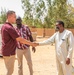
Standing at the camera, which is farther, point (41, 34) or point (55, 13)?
point (41, 34)

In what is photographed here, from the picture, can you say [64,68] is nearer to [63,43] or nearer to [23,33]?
[63,43]

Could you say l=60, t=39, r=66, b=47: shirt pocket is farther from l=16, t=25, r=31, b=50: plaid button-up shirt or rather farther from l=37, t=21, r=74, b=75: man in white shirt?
l=16, t=25, r=31, b=50: plaid button-up shirt

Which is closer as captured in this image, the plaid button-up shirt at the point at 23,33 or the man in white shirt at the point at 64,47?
the man in white shirt at the point at 64,47

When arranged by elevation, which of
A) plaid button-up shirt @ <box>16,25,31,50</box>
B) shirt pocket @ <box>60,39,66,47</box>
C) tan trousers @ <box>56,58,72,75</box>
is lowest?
tan trousers @ <box>56,58,72,75</box>

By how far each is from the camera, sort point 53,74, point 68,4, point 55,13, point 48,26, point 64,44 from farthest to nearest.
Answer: point 48,26
point 68,4
point 55,13
point 53,74
point 64,44

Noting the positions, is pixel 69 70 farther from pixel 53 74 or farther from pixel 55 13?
pixel 55 13

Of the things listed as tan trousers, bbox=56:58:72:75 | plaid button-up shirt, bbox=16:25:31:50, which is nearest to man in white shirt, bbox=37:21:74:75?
tan trousers, bbox=56:58:72:75

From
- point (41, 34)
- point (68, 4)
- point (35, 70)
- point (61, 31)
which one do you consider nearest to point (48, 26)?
point (41, 34)

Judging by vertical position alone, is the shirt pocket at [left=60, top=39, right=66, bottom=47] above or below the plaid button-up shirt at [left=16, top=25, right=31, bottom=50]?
above

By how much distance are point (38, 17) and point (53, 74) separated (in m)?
43.1

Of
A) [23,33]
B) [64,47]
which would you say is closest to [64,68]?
[64,47]

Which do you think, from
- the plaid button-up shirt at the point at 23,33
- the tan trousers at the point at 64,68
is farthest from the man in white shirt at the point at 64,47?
the plaid button-up shirt at the point at 23,33

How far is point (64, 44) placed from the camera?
5.89 metres

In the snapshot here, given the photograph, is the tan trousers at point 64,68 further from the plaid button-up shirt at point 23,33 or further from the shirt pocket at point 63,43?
the plaid button-up shirt at point 23,33
